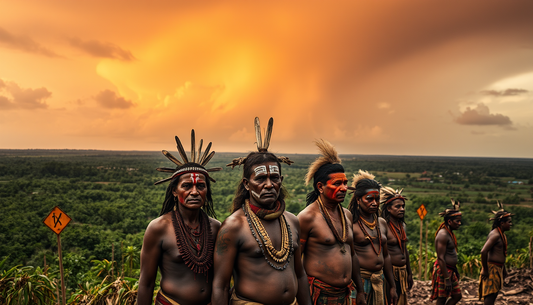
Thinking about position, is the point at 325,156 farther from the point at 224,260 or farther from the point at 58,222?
the point at 58,222

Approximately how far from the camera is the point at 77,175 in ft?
196

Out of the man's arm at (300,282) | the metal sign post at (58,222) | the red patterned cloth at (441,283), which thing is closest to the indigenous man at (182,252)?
the man's arm at (300,282)

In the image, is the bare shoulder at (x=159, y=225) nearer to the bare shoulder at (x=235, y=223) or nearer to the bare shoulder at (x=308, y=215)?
the bare shoulder at (x=235, y=223)

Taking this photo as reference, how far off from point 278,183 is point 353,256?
1.79 m

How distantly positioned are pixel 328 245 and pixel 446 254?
11.6 ft

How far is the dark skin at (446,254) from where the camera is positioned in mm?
6375

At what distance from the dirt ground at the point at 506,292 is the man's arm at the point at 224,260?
6.74m

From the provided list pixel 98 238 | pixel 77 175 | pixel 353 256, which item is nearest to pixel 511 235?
pixel 353 256

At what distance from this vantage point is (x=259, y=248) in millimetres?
3240

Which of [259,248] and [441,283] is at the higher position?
[259,248]

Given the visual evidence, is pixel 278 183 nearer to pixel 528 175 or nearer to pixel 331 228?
pixel 331 228

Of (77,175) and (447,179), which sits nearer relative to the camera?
(77,175)

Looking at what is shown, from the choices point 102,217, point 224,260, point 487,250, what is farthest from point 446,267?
point 102,217

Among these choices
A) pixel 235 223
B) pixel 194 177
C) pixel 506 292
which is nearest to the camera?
pixel 235 223
